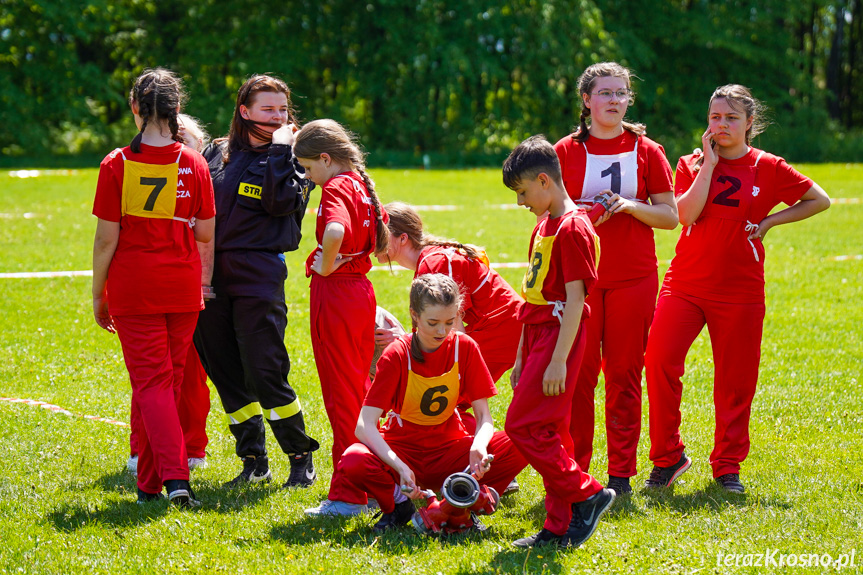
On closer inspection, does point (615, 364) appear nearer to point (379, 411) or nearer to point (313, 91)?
point (379, 411)

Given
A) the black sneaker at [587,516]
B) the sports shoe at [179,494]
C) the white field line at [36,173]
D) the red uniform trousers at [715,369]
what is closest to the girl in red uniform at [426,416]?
the black sneaker at [587,516]

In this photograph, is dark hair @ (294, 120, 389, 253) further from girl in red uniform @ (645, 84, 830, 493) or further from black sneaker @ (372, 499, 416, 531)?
girl in red uniform @ (645, 84, 830, 493)

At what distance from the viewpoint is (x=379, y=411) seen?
13.8ft

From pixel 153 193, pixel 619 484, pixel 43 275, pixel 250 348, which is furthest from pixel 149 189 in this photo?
pixel 43 275

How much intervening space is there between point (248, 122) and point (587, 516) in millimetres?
2688

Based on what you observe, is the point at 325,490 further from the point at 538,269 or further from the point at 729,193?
the point at 729,193

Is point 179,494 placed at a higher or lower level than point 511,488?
higher

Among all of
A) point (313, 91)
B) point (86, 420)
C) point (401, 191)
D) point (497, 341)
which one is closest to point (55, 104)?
point (313, 91)

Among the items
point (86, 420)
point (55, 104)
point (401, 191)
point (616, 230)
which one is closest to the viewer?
point (616, 230)

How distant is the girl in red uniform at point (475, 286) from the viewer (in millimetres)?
4855

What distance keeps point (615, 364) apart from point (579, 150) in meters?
1.14

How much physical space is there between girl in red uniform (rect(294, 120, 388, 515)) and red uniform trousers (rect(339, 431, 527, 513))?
6.2 inches

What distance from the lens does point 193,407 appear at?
5164mm

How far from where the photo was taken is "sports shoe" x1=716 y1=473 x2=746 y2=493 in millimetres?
4705
